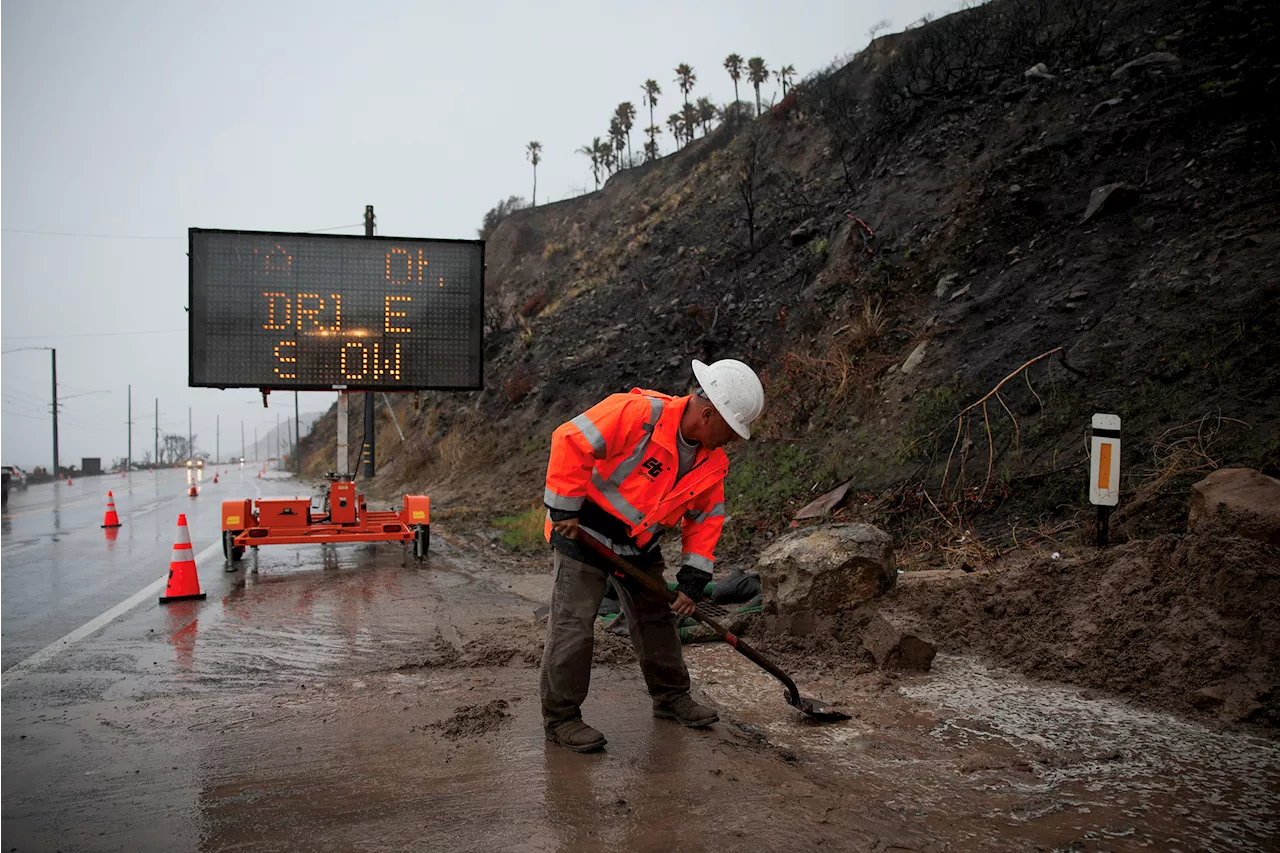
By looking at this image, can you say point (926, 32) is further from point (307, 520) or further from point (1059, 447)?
point (307, 520)

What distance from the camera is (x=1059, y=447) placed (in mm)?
7559

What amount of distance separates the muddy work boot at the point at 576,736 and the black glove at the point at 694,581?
779 mm

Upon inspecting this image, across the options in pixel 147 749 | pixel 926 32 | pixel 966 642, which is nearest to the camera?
pixel 147 749

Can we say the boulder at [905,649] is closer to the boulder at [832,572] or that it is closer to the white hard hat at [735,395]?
the boulder at [832,572]

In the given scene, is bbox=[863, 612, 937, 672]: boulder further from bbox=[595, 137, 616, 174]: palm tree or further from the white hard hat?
bbox=[595, 137, 616, 174]: palm tree

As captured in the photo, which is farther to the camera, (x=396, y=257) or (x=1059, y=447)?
(x=396, y=257)

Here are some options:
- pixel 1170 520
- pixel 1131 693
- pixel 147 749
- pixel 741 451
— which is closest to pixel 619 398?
pixel 147 749

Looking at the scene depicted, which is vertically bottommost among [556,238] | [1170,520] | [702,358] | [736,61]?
[1170,520]

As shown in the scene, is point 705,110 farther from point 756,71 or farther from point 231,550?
point 231,550

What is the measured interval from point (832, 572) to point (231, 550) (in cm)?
717

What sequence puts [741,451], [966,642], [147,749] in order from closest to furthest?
[147,749], [966,642], [741,451]

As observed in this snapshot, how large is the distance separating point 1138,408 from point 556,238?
32344mm

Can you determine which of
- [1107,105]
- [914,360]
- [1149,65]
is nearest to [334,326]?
[914,360]

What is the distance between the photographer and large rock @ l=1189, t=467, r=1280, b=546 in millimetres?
4250
